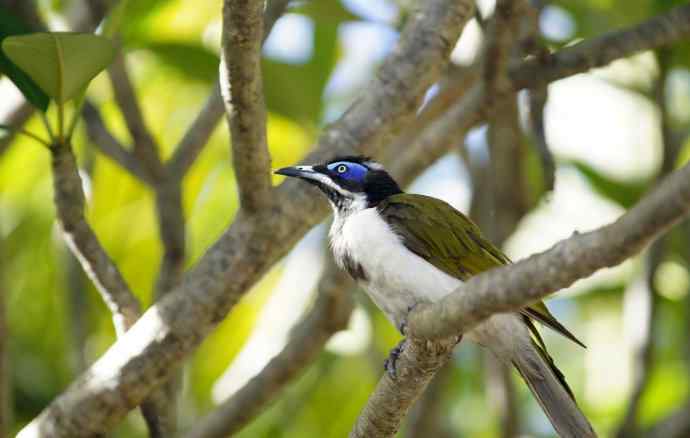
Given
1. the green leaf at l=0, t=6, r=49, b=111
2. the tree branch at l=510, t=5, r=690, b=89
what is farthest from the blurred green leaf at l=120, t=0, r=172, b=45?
the tree branch at l=510, t=5, r=690, b=89

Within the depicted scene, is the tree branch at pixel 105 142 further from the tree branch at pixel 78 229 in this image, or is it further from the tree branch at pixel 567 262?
the tree branch at pixel 567 262

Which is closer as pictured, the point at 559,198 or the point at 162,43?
the point at 162,43

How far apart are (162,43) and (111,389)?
8.27ft

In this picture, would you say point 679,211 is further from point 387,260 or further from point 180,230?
point 180,230

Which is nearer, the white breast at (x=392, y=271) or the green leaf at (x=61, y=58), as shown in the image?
the green leaf at (x=61, y=58)

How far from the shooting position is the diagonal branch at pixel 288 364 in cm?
451

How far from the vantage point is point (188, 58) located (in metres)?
5.74

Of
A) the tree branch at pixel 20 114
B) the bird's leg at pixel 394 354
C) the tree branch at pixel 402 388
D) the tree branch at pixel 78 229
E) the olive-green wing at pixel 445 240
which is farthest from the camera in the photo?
the tree branch at pixel 20 114

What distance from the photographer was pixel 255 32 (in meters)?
3.34

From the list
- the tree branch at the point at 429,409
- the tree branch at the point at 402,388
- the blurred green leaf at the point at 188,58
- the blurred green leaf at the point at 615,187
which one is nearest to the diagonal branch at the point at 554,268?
the tree branch at the point at 402,388

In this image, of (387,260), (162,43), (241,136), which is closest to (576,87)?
(162,43)

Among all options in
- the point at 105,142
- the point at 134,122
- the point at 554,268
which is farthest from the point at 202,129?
the point at 554,268

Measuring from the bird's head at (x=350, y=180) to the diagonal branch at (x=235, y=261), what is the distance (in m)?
0.08

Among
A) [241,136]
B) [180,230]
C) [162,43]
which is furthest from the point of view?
[162,43]
